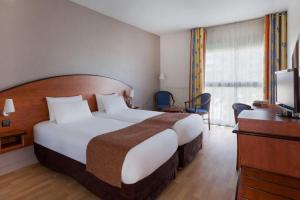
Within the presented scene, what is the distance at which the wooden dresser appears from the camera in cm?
122

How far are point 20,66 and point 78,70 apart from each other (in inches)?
37.8

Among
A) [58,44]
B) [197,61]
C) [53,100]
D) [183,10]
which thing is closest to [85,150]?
[53,100]

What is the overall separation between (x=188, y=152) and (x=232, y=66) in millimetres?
2983

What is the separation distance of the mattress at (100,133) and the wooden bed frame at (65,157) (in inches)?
3.4

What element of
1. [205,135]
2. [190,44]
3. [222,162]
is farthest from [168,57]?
[222,162]

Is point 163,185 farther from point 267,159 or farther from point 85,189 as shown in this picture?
point 267,159

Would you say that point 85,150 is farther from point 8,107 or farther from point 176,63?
point 176,63

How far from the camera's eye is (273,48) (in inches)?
155

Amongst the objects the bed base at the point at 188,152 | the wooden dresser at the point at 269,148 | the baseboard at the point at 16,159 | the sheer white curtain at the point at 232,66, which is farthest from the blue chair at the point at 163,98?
the wooden dresser at the point at 269,148

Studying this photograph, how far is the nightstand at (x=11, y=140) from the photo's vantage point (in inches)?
90.2

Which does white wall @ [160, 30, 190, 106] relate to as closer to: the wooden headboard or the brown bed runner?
the wooden headboard

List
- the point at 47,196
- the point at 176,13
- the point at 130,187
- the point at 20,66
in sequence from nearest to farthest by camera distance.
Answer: the point at 130,187, the point at 47,196, the point at 20,66, the point at 176,13

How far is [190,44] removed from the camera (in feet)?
16.6

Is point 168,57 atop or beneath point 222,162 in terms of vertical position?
atop
